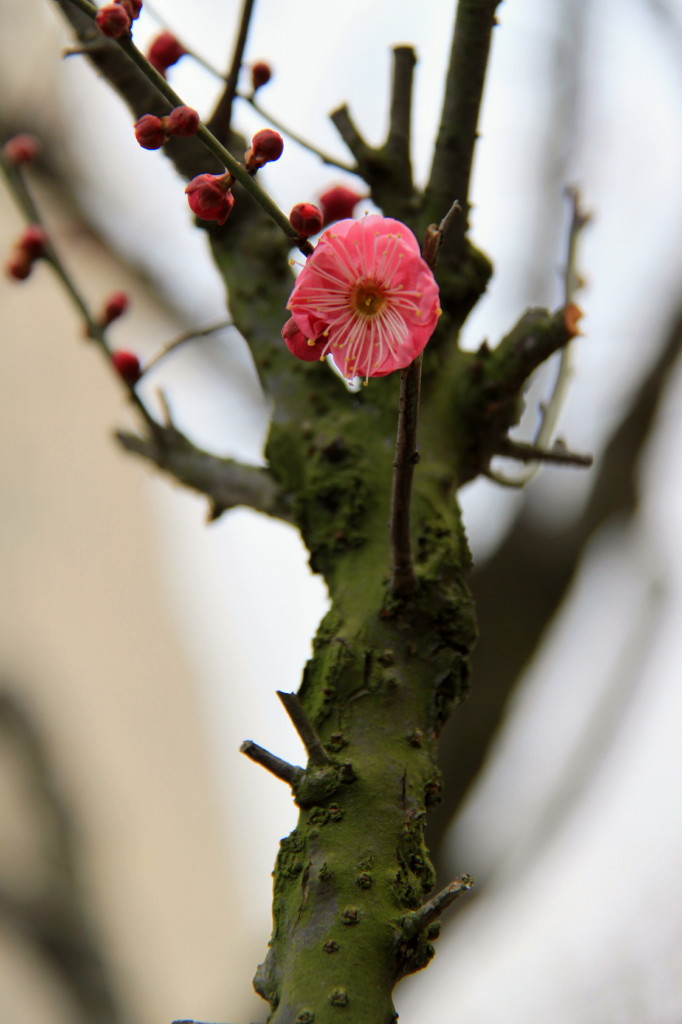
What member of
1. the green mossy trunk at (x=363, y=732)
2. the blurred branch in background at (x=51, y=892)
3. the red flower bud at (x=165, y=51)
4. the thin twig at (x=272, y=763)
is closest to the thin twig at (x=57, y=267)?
the red flower bud at (x=165, y=51)

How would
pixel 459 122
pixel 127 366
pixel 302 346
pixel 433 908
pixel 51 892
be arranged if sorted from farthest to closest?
pixel 51 892
pixel 127 366
pixel 459 122
pixel 302 346
pixel 433 908

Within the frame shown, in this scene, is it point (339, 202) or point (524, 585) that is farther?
point (524, 585)

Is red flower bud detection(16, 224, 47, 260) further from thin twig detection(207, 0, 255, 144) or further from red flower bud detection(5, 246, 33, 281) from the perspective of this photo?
thin twig detection(207, 0, 255, 144)

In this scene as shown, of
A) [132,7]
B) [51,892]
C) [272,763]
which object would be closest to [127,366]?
[132,7]

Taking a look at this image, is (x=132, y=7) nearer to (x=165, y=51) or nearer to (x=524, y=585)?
(x=165, y=51)

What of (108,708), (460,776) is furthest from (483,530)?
(108,708)

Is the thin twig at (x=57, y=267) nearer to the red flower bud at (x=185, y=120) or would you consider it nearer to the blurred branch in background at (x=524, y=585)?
the red flower bud at (x=185, y=120)

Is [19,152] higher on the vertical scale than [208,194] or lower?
higher
